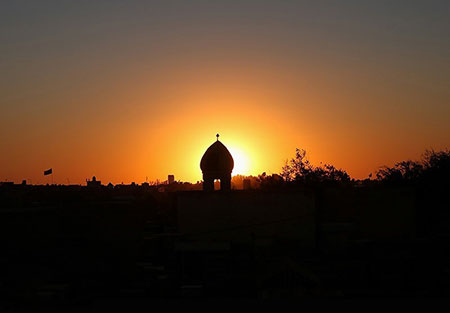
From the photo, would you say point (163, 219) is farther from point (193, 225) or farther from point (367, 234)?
point (367, 234)

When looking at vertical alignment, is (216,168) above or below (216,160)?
below

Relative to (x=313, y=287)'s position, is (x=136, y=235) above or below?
above

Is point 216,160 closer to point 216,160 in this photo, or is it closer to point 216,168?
point 216,160

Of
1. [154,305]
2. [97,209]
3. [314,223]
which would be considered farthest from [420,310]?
[314,223]

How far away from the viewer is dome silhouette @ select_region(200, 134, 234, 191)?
3334 cm

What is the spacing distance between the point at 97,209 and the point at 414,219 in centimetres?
2360

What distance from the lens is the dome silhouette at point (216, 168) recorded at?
109ft

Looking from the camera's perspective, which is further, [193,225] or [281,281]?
[193,225]

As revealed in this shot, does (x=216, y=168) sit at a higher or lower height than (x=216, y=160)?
lower

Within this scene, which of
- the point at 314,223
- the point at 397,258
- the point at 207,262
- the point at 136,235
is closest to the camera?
the point at 136,235

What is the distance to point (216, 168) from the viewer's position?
3338 centimetres

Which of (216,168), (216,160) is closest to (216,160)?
(216,160)

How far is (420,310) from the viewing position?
299 centimetres

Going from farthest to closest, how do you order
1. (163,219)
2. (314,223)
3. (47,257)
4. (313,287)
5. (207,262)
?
(163,219), (314,223), (207,262), (313,287), (47,257)
